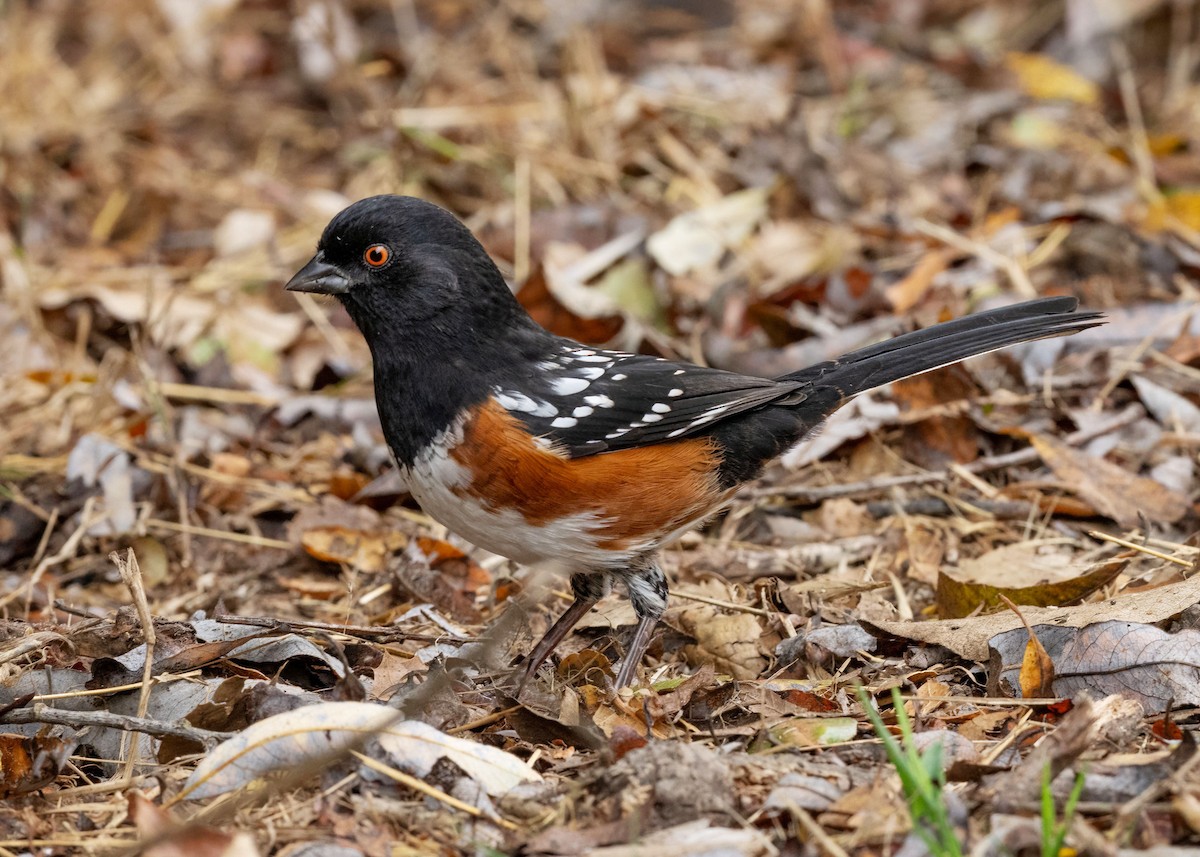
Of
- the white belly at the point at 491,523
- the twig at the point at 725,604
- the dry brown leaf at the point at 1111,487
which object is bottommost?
the dry brown leaf at the point at 1111,487

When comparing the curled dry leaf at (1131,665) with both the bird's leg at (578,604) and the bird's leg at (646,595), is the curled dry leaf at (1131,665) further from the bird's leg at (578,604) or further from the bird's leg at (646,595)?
the bird's leg at (578,604)

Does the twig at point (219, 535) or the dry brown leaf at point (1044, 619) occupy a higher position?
the twig at point (219, 535)

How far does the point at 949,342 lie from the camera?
306 centimetres

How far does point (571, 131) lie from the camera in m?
5.47

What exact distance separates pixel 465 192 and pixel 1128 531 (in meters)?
3.18

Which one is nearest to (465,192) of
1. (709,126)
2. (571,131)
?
(571,131)

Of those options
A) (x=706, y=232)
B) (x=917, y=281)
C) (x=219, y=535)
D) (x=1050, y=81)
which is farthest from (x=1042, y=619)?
(x=1050, y=81)

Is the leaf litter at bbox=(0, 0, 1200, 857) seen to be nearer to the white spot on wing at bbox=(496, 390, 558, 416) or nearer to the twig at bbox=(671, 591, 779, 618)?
the twig at bbox=(671, 591, 779, 618)

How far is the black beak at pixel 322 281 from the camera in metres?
2.93

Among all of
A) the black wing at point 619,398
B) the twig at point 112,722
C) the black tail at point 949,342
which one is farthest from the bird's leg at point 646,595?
the twig at point 112,722

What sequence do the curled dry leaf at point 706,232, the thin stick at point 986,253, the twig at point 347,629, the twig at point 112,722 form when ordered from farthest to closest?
the curled dry leaf at point 706,232, the thin stick at point 986,253, the twig at point 347,629, the twig at point 112,722

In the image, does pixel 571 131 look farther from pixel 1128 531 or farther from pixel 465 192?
pixel 1128 531

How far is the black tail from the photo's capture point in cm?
304

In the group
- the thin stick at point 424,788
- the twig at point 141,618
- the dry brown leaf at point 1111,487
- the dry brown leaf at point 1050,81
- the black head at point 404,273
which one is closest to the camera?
the thin stick at point 424,788
